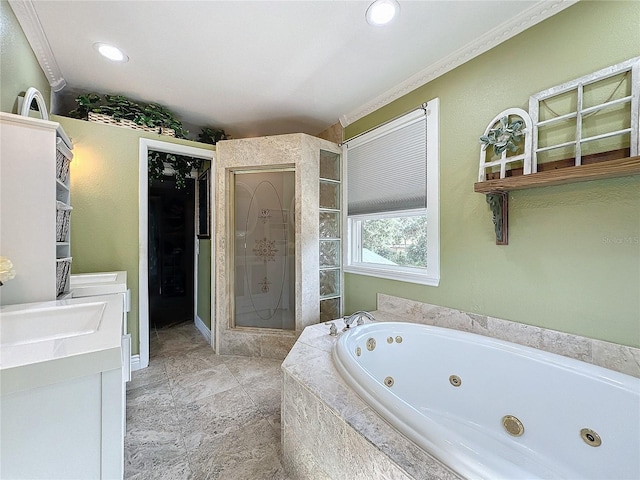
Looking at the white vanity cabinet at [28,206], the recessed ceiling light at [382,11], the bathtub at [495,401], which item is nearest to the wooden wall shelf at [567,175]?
the bathtub at [495,401]

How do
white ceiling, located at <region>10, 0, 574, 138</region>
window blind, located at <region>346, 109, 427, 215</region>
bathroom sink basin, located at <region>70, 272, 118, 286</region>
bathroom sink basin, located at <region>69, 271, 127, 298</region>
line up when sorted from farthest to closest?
window blind, located at <region>346, 109, 427, 215</region> < bathroom sink basin, located at <region>70, 272, 118, 286</region> < bathroom sink basin, located at <region>69, 271, 127, 298</region> < white ceiling, located at <region>10, 0, 574, 138</region>

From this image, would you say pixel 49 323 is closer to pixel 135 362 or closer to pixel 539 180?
pixel 135 362

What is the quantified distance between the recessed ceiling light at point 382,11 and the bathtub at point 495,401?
5.92ft

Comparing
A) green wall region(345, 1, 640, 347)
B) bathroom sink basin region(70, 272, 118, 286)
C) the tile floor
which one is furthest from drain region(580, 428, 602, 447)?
bathroom sink basin region(70, 272, 118, 286)

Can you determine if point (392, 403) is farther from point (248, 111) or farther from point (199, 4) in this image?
point (248, 111)

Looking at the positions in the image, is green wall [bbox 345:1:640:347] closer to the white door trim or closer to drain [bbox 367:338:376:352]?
drain [bbox 367:338:376:352]

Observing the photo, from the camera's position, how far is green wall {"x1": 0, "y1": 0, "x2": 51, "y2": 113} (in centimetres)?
132

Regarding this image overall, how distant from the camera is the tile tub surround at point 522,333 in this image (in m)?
1.24

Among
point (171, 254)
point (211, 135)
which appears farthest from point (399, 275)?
point (171, 254)

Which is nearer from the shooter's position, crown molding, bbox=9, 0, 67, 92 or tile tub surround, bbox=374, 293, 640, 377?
tile tub surround, bbox=374, 293, 640, 377

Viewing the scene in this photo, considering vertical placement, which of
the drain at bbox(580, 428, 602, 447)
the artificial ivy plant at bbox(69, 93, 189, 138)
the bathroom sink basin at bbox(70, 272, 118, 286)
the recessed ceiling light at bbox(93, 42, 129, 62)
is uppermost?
the recessed ceiling light at bbox(93, 42, 129, 62)

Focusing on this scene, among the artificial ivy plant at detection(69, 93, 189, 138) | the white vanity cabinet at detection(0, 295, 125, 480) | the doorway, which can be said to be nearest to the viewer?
the white vanity cabinet at detection(0, 295, 125, 480)

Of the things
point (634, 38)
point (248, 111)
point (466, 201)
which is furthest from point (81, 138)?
point (634, 38)

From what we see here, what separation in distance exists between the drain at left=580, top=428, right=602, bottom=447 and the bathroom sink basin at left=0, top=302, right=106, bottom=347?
1.98 meters
